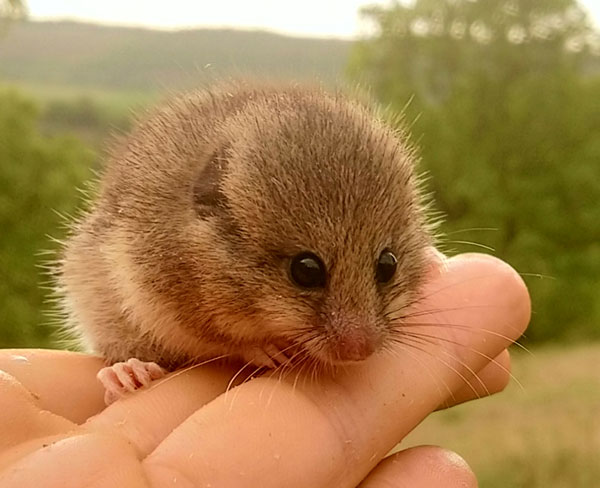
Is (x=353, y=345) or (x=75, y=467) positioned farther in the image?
(x=353, y=345)

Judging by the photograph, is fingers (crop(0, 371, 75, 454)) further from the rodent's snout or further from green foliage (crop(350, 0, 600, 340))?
Result: green foliage (crop(350, 0, 600, 340))

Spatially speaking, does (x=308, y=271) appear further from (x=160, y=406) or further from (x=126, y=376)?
(x=126, y=376)

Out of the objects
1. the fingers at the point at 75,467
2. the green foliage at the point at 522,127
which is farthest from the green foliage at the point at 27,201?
the fingers at the point at 75,467

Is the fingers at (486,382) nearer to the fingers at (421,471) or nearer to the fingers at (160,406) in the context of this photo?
the fingers at (421,471)

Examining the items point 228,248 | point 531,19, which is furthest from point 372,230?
point 531,19

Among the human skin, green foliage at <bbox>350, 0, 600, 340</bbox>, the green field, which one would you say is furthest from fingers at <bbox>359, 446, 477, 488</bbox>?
green foliage at <bbox>350, 0, 600, 340</bbox>

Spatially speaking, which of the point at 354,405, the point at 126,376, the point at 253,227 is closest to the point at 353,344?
the point at 354,405

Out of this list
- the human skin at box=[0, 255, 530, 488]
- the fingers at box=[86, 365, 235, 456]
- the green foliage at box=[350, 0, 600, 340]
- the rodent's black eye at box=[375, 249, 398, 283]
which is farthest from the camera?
the green foliage at box=[350, 0, 600, 340]
